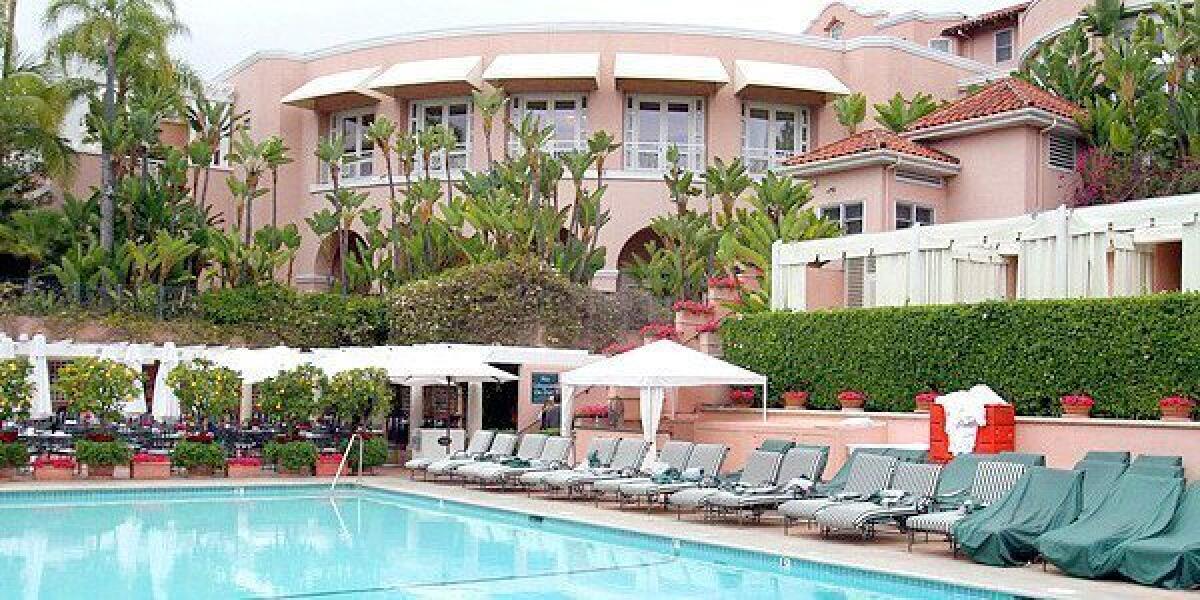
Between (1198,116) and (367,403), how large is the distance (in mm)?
17473

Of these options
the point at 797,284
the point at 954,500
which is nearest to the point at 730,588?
the point at 954,500

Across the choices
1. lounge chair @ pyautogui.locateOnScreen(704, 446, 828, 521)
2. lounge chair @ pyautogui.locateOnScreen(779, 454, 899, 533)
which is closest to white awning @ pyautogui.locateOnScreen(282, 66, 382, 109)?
lounge chair @ pyautogui.locateOnScreen(704, 446, 828, 521)

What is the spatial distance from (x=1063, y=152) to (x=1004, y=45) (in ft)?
65.5

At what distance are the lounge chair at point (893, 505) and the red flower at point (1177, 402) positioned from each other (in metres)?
3.65

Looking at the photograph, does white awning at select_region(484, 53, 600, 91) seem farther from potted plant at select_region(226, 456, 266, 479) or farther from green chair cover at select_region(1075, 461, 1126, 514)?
green chair cover at select_region(1075, 461, 1126, 514)

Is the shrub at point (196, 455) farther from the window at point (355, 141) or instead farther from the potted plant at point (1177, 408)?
the window at point (355, 141)

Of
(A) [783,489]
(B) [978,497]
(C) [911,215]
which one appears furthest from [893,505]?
(C) [911,215]

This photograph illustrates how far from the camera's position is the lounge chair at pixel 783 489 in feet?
55.1

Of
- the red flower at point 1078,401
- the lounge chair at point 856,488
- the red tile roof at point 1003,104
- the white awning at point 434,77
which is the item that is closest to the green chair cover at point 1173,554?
the lounge chair at point 856,488

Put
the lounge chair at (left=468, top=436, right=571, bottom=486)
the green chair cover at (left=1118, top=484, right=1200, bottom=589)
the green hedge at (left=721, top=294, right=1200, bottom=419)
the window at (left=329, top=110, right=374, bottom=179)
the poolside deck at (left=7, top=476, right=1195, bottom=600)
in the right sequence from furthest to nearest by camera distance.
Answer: the window at (left=329, top=110, right=374, bottom=179) < the lounge chair at (left=468, top=436, right=571, bottom=486) < the green hedge at (left=721, top=294, right=1200, bottom=419) < the poolside deck at (left=7, top=476, right=1195, bottom=600) < the green chair cover at (left=1118, top=484, right=1200, bottom=589)

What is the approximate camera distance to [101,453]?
74.8 ft

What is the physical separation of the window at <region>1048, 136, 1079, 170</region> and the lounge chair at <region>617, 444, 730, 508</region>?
12877 millimetres

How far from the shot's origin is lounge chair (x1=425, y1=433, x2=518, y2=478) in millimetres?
23047

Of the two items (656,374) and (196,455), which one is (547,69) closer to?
(196,455)
